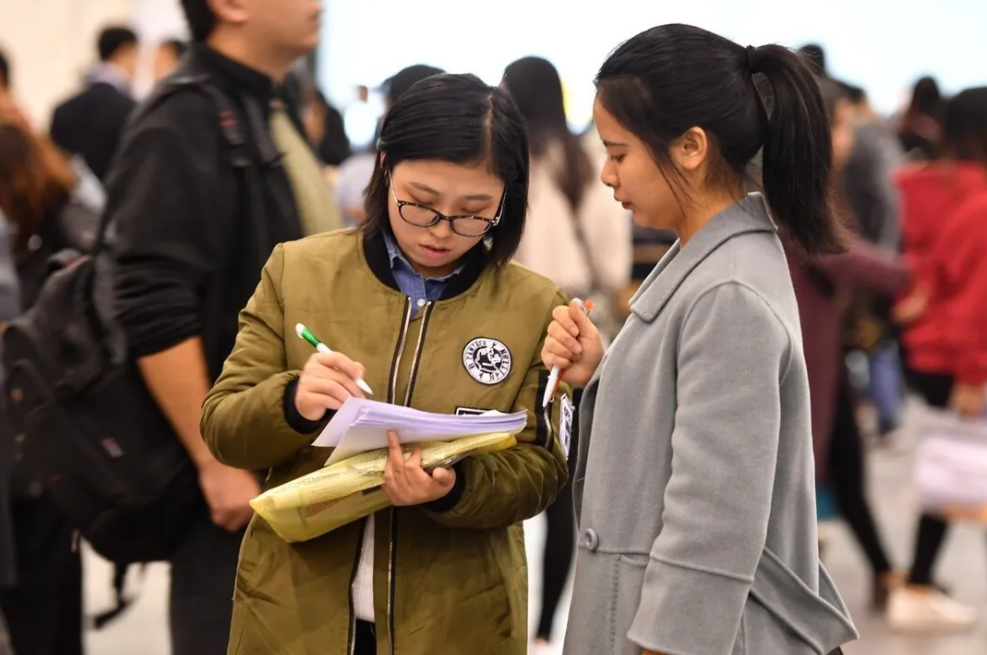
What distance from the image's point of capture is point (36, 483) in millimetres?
3225

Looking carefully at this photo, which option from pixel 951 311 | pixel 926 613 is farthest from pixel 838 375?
pixel 926 613

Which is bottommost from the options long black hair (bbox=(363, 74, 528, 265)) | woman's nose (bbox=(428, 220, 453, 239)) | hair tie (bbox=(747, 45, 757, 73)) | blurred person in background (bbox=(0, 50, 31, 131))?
blurred person in background (bbox=(0, 50, 31, 131))

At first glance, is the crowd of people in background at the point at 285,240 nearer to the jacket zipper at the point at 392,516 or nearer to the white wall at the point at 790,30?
the jacket zipper at the point at 392,516

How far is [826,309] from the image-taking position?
3992mm

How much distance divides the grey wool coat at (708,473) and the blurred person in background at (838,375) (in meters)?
2.09

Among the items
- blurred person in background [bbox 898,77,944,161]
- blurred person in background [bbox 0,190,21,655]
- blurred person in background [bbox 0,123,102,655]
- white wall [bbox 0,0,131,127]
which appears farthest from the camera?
white wall [bbox 0,0,131,127]

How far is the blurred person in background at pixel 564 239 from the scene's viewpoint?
3.64m

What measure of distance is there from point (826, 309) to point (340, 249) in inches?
101

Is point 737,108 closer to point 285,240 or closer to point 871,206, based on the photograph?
point 285,240

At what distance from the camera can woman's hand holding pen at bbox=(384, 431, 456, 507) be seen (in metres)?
1.54

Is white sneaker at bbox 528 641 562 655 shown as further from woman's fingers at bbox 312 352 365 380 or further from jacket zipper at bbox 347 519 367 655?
woman's fingers at bbox 312 352 365 380

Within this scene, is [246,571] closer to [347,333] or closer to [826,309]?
[347,333]

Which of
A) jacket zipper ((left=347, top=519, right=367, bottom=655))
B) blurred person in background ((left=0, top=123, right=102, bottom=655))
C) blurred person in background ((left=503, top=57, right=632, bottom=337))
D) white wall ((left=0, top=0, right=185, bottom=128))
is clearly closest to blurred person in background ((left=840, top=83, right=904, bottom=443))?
blurred person in background ((left=503, top=57, right=632, bottom=337))

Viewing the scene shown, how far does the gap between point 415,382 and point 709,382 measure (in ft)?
1.36
